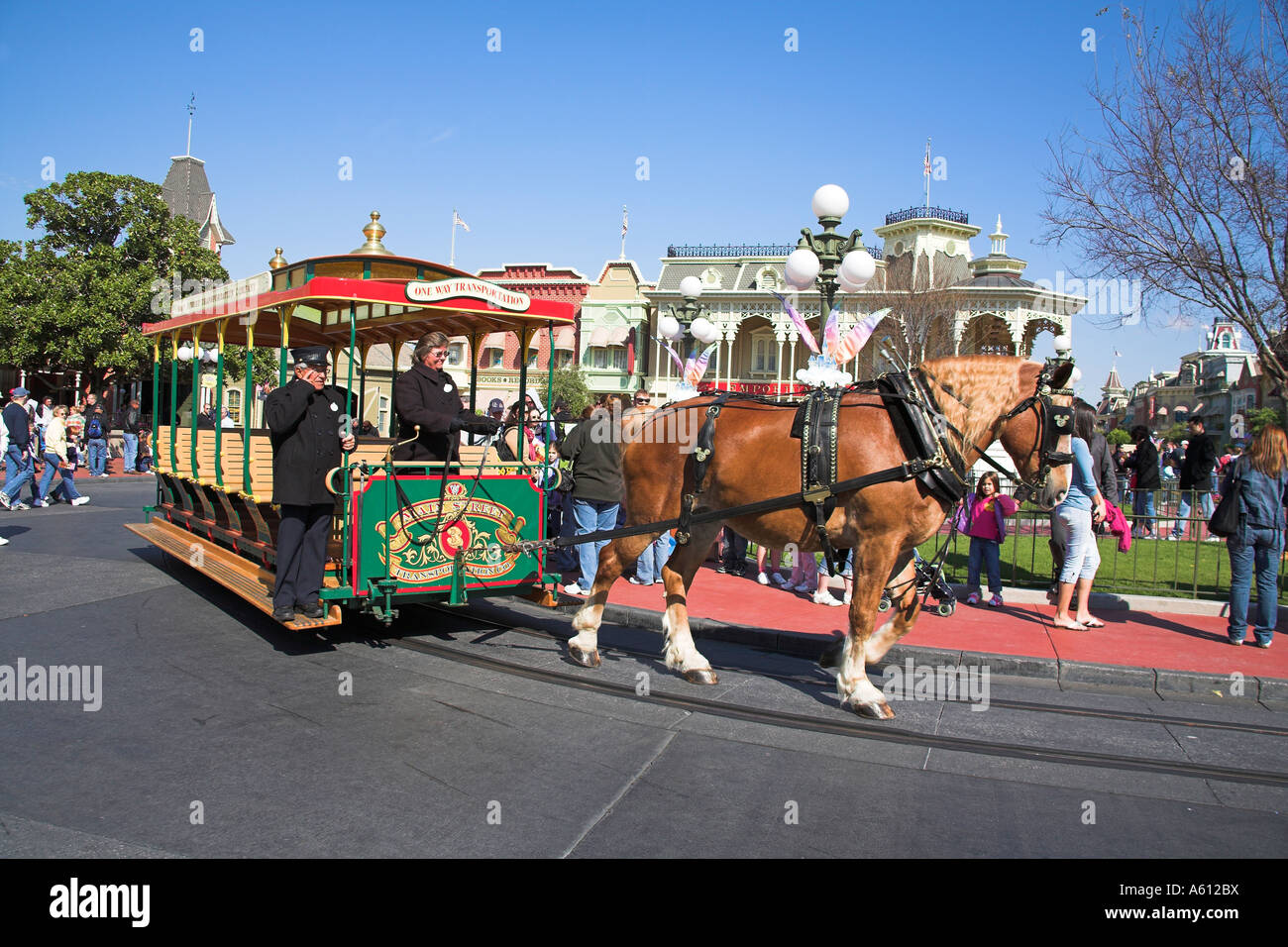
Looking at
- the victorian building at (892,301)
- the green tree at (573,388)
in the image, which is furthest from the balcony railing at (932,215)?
the green tree at (573,388)

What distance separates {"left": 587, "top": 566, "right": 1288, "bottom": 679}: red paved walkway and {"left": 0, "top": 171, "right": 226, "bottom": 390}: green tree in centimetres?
2839

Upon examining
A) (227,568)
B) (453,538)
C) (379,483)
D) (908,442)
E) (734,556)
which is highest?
(908,442)

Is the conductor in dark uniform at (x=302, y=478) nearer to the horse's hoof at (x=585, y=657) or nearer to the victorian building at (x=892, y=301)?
the horse's hoof at (x=585, y=657)

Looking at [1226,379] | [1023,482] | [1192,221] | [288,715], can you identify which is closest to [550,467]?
[288,715]

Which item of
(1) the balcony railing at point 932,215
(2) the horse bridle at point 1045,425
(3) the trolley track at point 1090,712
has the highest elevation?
(1) the balcony railing at point 932,215

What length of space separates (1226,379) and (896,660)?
352 feet

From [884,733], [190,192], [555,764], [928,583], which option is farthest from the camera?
[190,192]

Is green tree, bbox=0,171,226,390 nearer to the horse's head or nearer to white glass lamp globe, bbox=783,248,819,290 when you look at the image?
white glass lamp globe, bbox=783,248,819,290

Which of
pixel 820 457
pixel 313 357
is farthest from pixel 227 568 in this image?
pixel 820 457

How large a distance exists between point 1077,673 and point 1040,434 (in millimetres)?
2362

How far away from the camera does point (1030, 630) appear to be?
320 inches

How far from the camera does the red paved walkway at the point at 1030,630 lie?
7180 mm

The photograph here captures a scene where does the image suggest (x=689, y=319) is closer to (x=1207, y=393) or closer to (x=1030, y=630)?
(x=1030, y=630)

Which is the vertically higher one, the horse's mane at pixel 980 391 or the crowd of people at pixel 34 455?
the horse's mane at pixel 980 391
